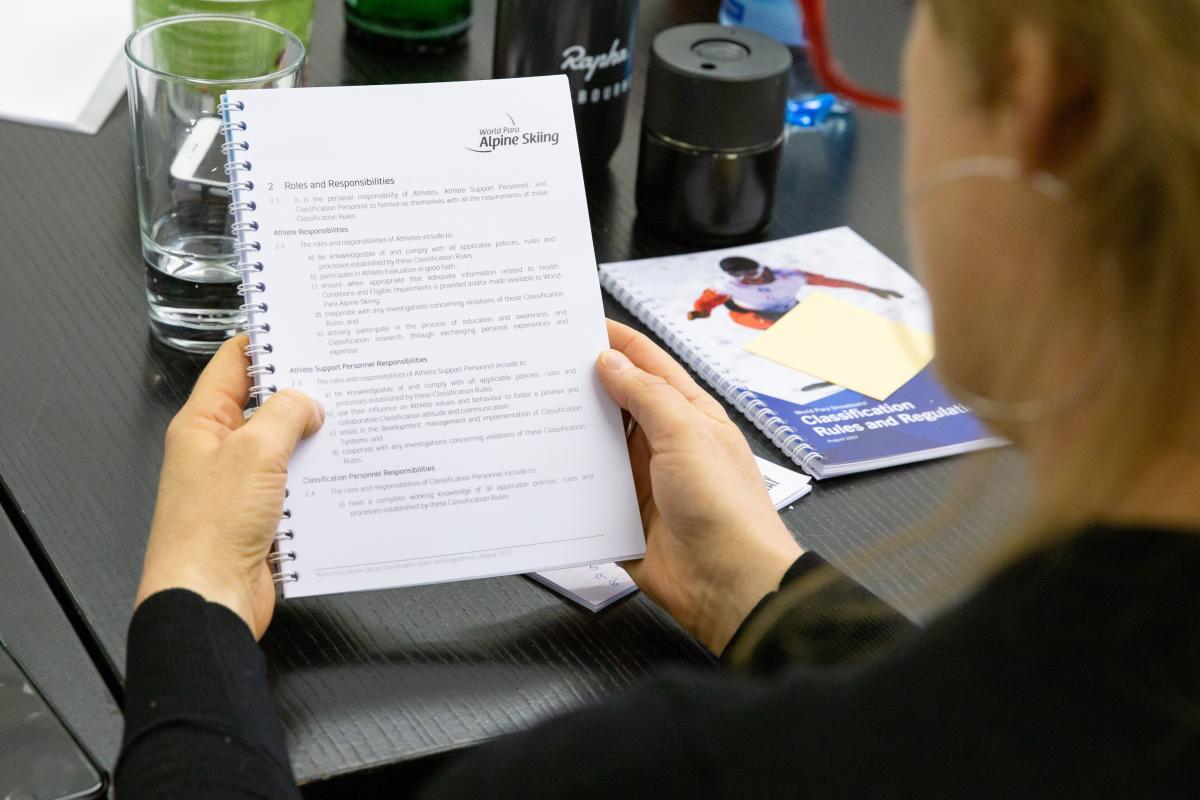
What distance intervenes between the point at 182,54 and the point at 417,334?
342 mm

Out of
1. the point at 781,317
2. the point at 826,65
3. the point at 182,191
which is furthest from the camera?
the point at 781,317

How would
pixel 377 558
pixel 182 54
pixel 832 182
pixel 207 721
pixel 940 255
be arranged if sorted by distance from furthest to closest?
pixel 832 182, pixel 182 54, pixel 377 558, pixel 207 721, pixel 940 255

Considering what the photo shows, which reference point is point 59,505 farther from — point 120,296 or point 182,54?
point 182,54

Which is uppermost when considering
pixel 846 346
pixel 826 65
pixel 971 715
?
pixel 826 65

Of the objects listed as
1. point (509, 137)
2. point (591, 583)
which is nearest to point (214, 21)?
point (509, 137)

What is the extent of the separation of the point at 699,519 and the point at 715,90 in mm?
420

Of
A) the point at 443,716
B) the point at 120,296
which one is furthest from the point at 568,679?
the point at 120,296

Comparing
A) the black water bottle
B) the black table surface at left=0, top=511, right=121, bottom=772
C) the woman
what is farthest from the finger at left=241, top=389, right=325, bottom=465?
the black water bottle

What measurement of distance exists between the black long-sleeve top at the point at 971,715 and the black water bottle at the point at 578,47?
0.74 m

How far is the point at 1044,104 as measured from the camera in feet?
1.49

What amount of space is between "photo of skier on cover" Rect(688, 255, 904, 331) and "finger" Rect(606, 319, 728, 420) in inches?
7.5

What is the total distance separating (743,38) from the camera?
45.1 inches

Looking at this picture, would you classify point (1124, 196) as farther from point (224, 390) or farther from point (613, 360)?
point (224, 390)

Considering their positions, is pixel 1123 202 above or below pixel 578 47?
above
